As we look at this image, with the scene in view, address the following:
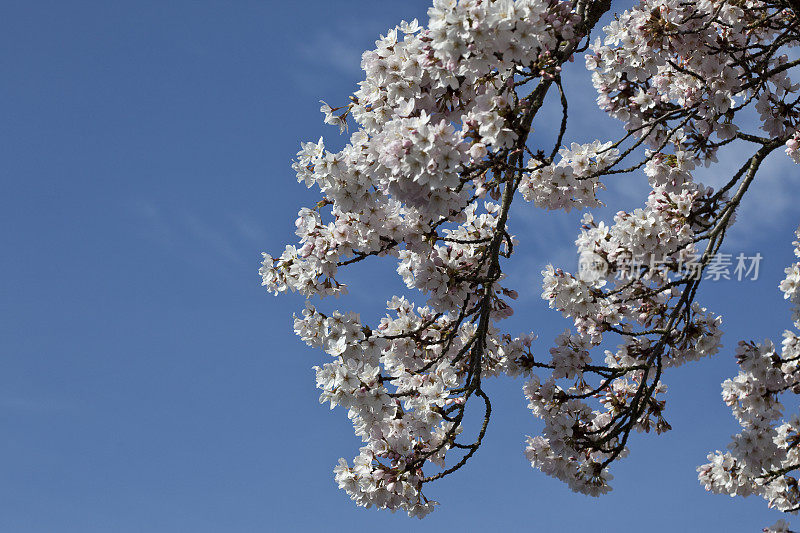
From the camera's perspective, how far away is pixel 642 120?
28.7 feet

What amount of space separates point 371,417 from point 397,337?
79cm

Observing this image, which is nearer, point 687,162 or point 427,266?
point 427,266

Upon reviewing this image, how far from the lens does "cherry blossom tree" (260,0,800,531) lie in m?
6.11

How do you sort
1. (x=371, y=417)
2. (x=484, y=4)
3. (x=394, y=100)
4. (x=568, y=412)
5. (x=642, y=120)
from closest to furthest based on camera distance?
(x=484, y=4)
(x=394, y=100)
(x=371, y=417)
(x=568, y=412)
(x=642, y=120)

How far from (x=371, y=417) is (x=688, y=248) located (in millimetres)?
3426

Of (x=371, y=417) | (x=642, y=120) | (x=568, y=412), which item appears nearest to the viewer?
(x=371, y=417)

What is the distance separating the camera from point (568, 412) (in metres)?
7.81

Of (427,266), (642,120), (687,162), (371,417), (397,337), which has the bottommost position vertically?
(371,417)

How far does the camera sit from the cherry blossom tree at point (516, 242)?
6.11m

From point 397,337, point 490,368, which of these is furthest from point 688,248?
point 397,337

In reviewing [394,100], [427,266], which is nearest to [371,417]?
[427,266]

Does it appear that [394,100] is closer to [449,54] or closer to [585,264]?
[449,54]

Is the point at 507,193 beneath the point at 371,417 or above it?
above

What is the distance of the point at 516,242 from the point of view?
799cm
